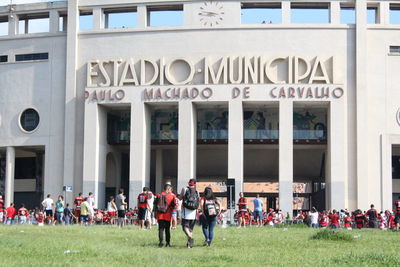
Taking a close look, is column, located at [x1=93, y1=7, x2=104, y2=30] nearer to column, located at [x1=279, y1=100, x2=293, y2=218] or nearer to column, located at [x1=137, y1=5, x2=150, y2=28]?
column, located at [x1=137, y1=5, x2=150, y2=28]

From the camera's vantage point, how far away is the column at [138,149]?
47688 mm

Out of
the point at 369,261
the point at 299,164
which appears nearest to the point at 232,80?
the point at 299,164

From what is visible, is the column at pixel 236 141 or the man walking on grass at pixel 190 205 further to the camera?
the column at pixel 236 141

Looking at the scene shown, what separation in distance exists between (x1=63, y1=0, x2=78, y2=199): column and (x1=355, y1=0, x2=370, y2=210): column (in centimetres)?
1905

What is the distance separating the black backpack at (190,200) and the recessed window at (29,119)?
35.2 metres

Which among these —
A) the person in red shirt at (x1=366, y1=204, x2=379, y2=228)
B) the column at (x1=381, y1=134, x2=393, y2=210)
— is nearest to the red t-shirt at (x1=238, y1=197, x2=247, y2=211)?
the person in red shirt at (x1=366, y1=204, x2=379, y2=228)

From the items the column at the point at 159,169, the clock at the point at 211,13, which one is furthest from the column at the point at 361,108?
the column at the point at 159,169

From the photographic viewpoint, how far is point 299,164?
2207 inches

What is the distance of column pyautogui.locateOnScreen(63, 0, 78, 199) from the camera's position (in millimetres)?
49219

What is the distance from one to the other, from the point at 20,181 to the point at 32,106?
8395mm

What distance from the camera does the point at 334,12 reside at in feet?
157

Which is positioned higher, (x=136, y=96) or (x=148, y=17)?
(x=148, y=17)

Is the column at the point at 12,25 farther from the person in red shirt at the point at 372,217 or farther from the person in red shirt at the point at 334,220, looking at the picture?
the person in red shirt at the point at 372,217

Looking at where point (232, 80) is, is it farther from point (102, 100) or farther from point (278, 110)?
point (102, 100)
